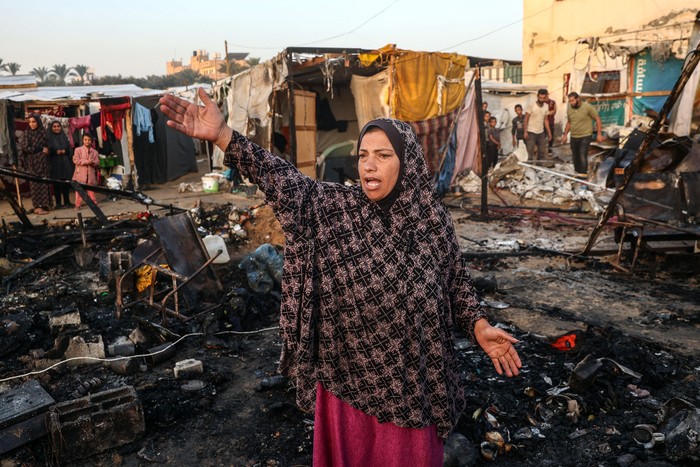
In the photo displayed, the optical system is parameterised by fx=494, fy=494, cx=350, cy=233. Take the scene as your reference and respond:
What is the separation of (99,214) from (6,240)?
168cm

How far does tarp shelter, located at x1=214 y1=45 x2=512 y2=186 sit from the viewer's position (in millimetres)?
9195

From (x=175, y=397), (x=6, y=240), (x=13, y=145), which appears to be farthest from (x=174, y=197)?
(x=175, y=397)

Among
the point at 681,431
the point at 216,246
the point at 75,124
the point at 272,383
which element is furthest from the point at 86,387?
the point at 75,124

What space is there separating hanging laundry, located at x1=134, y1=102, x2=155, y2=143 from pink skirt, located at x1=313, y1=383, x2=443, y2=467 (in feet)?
42.3

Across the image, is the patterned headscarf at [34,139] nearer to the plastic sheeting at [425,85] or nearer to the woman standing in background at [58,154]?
the woman standing in background at [58,154]

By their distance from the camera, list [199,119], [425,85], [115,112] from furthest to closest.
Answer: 1. [115,112]
2. [425,85]
3. [199,119]

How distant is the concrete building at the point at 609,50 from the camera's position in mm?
14547

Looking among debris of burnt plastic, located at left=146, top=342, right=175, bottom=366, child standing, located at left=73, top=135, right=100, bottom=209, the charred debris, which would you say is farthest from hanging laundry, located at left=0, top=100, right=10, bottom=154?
debris of burnt plastic, located at left=146, top=342, right=175, bottom=366

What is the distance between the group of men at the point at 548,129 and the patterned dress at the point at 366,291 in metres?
7.30

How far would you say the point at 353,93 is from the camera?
10.1 meters

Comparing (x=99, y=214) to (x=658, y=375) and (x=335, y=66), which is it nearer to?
(x=335, y=66)

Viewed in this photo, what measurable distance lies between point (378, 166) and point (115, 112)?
1289cm

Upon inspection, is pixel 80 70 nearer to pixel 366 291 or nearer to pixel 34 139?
pixel 34 139

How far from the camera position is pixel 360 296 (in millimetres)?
1842
